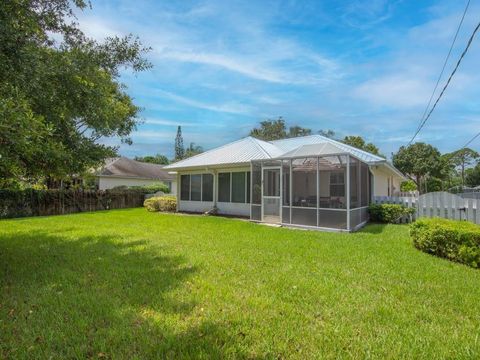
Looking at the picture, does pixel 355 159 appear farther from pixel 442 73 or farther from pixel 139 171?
pixel 139 171

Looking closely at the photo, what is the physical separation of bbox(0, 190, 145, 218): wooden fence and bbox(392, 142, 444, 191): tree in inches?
1304

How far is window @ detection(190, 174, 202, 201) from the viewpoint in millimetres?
17469

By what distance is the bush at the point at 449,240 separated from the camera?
5.80 meters

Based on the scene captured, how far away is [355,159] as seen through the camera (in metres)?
10.9

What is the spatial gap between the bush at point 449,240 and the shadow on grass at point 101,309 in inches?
219

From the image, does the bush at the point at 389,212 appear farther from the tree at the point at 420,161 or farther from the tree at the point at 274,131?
the tree at the point at 274,131

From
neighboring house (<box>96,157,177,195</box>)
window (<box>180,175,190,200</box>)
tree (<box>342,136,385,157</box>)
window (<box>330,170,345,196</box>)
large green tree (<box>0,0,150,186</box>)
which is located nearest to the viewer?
large green tree (<box>0,0,150,186</box>)

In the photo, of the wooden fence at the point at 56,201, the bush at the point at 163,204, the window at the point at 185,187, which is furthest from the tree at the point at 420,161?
the wooden fence at the point at 56,201

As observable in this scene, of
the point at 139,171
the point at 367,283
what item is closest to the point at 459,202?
the point at 367,283

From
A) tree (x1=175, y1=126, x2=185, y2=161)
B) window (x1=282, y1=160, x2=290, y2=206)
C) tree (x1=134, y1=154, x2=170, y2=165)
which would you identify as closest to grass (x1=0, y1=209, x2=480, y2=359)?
window (x1=282, y1=160, x2=290, y2=206)

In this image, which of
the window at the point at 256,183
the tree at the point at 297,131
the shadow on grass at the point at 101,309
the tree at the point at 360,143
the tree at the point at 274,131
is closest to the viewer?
the shadow on grass at the point at 101,309

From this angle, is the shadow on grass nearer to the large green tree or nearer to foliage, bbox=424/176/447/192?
the large green tree

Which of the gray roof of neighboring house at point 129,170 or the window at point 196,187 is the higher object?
the gray roof of neighboring house at point 129,170

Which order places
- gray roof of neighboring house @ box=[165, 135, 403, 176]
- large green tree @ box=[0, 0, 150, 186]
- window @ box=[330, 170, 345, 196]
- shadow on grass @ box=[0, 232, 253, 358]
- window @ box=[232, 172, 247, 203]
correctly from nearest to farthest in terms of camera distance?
shadow on grass @ box=[0, 232, 253, 358]
large green tree @ box=[0, 0, 150, 186]
window @ box=[330, 170, 345, 196]
gray roof of neighboring house @ box=[165, 135, 403, 176]
window @ box=[232, 172, 247, 203]
